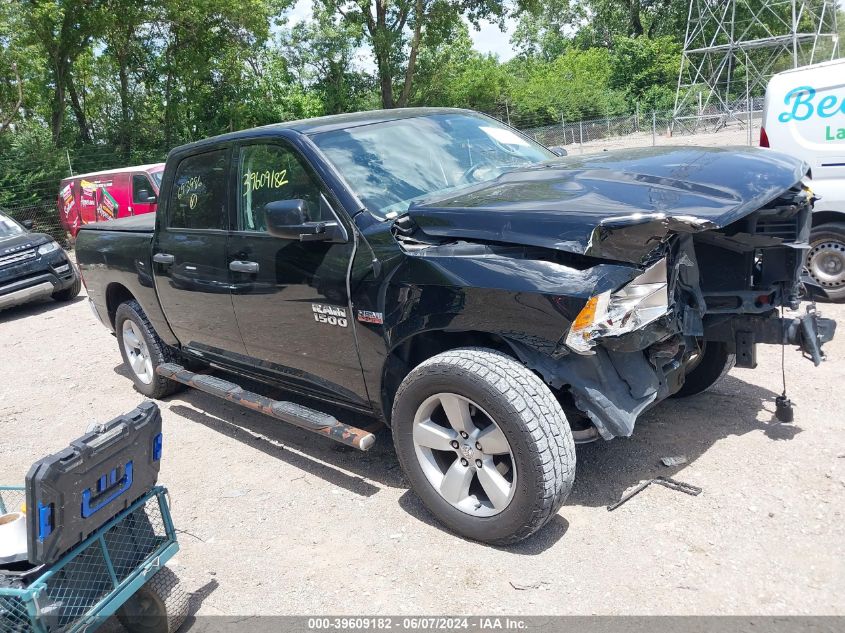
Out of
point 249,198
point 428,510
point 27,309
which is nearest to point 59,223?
point 27,309

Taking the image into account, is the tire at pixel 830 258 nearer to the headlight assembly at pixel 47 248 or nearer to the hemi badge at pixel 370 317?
the hemi badge at pixel 370 317

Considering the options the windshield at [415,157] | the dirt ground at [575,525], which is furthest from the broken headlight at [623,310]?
the windshield at [415,157]

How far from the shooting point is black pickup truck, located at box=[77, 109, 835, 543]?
9.89 feet

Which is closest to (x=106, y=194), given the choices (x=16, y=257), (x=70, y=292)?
(x=70, y=292)

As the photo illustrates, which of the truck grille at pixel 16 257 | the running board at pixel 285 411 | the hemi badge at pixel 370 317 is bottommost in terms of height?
the running board at pixel 285 411

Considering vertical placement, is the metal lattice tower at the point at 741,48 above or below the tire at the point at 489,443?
above

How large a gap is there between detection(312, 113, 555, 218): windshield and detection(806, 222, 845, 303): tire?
3.11 m

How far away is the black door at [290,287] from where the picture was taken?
381 cm

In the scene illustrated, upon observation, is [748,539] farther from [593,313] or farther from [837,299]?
[837,299]

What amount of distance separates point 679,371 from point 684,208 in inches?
40.6

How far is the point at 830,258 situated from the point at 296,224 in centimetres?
506

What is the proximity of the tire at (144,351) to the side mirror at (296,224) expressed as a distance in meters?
2.33

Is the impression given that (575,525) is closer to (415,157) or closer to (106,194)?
(415,157)

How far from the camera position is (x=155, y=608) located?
117 inches
